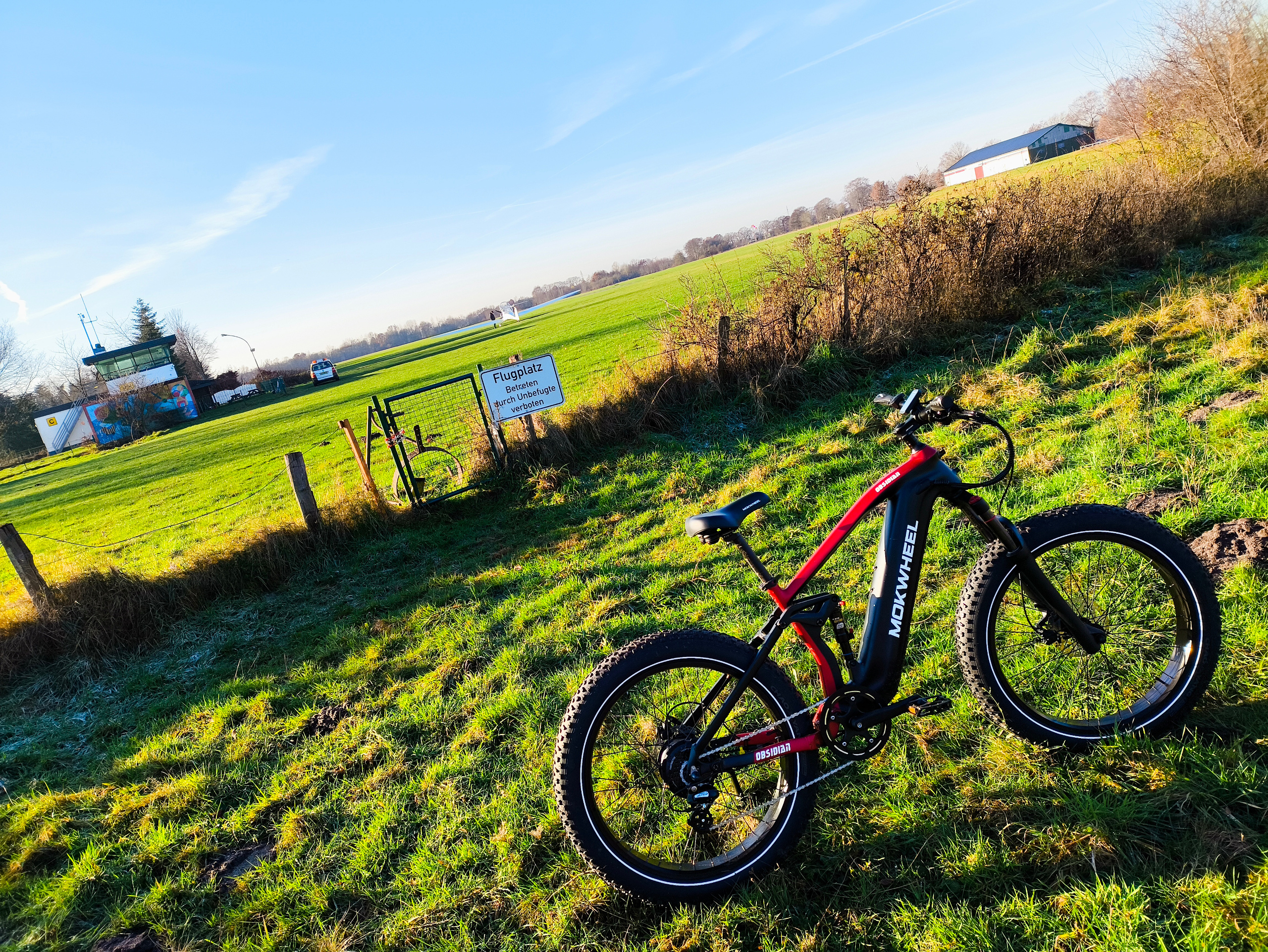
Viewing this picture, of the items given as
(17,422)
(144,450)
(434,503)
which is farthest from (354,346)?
(434,503)

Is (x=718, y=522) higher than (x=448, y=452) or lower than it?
higher

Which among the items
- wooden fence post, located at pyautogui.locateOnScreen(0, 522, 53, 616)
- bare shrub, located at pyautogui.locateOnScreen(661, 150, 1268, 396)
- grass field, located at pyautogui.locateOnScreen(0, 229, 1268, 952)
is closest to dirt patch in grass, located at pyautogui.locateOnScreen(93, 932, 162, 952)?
grass field, located at pyautogui.locateOnScreen(0, 229, 1268, 952)

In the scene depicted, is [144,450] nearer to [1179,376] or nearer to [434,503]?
[434,503]

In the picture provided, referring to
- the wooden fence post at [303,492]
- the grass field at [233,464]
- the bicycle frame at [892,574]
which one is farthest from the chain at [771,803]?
the grass field at [233,464]

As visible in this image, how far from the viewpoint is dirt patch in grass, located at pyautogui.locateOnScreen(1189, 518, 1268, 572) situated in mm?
3420

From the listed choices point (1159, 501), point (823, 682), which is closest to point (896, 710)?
point (823, 682)

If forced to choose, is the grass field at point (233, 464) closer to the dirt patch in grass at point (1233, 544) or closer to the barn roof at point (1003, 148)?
the dirt patch in grass at point (1233, 544)

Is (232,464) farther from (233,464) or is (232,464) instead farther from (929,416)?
(929,416)

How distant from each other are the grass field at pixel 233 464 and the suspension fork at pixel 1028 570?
7.97 m

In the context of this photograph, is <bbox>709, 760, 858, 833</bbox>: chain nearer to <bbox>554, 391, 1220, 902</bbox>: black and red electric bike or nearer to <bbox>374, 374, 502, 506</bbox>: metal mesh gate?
<bbox>554, 391, 1220, 902</bbox>: black and red electric bike

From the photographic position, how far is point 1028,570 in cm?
250

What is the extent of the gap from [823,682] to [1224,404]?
531 cm

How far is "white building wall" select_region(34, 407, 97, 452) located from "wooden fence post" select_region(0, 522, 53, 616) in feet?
181

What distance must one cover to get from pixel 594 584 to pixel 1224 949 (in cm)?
437
